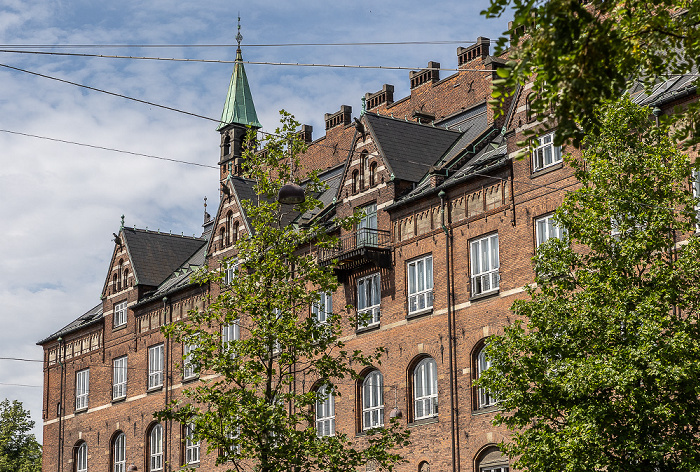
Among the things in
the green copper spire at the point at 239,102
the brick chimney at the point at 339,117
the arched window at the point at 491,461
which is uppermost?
the green copper spire at the point at 239,102

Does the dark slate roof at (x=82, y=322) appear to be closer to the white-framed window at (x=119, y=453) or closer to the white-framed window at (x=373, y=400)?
the white-framed window at (x=119, y=453)

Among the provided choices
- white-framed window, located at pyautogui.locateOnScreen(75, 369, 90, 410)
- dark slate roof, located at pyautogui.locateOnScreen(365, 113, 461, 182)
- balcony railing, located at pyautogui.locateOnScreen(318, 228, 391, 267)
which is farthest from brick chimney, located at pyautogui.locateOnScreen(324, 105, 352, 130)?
white-framed window, located at pyautogui.locateOnScreen(75, 369, 90, 410)

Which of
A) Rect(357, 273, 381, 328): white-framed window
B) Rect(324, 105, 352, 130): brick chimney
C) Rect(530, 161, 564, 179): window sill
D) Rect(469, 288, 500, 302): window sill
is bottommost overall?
Rect(469, 288, 500, 302): window sill

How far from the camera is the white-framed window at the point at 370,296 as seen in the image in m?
38.8

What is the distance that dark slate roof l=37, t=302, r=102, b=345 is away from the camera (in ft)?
184

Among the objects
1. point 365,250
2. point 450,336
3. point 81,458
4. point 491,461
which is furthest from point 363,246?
point 81,458

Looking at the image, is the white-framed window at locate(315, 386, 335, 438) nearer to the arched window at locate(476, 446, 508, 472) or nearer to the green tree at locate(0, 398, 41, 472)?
the arched window at locate(476, 446, 508, 472)

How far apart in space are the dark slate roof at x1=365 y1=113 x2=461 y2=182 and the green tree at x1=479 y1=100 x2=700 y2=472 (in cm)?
1648

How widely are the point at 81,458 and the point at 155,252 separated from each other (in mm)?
10711

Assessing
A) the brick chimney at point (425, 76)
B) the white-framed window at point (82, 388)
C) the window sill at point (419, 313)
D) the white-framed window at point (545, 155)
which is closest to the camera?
the white-framed window at point (545, 155)

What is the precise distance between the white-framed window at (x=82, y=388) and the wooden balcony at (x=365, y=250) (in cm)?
2028

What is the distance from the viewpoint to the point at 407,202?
3784cm

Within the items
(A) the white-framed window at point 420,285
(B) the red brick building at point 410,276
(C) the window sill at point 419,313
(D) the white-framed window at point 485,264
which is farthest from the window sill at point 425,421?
(D) the white-framed window at point 485,264

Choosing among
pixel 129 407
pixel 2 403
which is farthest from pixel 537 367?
pixel 2 403
